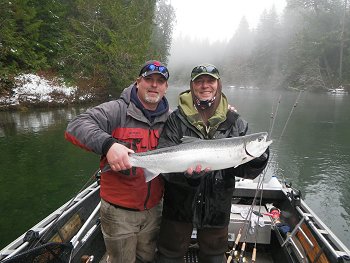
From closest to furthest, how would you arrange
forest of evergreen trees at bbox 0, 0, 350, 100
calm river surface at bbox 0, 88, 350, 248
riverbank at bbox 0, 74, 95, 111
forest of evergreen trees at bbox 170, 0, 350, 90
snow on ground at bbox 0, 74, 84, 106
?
calm river surface at bbox 0, 88, 350, 248, riverbank at bbox 0, 74, 95, 111, snow on ground at bbox 0, 74, 84, 106, forest of evergreen trees at bbox 0, 0, 350, 100, forest of evergreen trees at bbox 170, 0, 350, 90

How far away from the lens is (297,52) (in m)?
60.1

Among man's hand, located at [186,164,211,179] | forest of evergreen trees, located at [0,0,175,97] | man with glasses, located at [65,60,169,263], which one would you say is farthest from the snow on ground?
man's hand, located at [186,164,211,179]

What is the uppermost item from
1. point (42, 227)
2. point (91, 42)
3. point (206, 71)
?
point (91, 42)

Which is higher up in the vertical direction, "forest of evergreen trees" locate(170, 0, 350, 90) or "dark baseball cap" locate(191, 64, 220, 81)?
"forest of evergreen trees" locate(170, 0, 350, 90)

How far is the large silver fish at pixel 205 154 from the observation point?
311 centimetres

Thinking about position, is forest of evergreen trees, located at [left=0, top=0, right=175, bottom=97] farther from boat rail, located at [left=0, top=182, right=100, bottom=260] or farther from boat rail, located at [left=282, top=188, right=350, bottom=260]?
boat rail, located at [left=282, top=188, right=350, bottom=260]

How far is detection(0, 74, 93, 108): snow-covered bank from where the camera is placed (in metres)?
24.0

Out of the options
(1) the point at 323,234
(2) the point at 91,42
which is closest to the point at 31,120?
(2) the point at 91,42

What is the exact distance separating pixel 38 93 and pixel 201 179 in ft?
84.8

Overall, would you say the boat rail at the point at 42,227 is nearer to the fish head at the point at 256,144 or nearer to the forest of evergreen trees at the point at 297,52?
the fish head at the point at 256,144

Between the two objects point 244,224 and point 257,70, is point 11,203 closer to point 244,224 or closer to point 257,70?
point 244,224

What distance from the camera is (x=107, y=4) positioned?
30484 mm

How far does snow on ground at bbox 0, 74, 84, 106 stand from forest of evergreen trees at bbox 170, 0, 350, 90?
4175 cm

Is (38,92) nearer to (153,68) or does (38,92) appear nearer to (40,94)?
(40,94)
